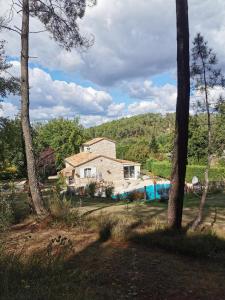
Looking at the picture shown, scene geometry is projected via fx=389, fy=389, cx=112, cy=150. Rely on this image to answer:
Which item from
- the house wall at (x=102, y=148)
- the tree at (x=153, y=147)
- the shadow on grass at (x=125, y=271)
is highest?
the tree at (x=153, y=147)

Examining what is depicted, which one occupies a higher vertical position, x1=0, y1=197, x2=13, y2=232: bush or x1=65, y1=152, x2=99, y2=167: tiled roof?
x1=65, y1=152, x2=99, y2=167: tiled roof

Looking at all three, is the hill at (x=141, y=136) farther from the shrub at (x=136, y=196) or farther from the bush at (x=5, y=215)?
the bush at (x=5, y=215)

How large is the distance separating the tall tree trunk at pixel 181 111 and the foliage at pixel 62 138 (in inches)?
1948

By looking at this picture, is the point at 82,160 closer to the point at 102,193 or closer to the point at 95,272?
the point at 102,193

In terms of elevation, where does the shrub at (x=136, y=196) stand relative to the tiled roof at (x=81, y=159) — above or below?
below

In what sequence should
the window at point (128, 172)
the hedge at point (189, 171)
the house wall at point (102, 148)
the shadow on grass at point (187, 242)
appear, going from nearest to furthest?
the shadow on grass at point (187, 242)
the hedge at point (189, 171)
the window at point (128, 172)
the house wall at point (102, 148)

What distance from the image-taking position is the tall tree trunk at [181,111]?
328 inches

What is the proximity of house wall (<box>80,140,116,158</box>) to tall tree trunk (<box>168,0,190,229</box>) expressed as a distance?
44165mm

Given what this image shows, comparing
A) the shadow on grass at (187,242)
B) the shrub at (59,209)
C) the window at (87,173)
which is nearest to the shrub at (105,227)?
the shadow on grass at (187,242)

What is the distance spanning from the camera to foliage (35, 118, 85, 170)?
58000mm

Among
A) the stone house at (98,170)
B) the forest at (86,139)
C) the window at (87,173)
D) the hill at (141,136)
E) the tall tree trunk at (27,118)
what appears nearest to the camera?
the tall tree trunk at (27,118)

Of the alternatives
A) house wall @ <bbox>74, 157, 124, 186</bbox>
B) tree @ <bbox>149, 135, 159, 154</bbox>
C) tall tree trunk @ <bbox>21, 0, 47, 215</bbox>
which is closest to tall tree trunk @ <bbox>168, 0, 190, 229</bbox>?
tall tree trunk @ <bbox>21, 0, 47, 215</bbox>

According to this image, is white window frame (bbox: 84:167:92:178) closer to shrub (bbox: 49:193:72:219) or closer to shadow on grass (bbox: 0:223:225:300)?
shrub (bbox: 49:193:72:219)

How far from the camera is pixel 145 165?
59.5 meters
